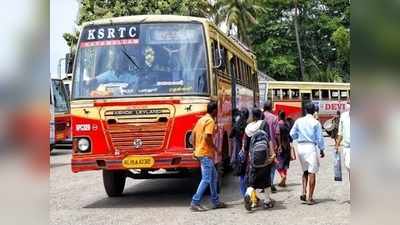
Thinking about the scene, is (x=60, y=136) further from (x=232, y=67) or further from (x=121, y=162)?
(x=121, y=162)

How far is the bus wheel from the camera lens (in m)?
10.3

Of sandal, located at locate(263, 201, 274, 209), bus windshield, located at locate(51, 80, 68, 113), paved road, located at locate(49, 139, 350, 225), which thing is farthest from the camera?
bus windshield, located at locate(51, 80, 68, 113)

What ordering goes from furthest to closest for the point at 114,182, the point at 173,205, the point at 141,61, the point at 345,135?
the point at 114,182 → the point at 173,205 → the point at 141,61 → the point at 345,135

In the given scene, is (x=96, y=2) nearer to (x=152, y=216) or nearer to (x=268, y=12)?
(x=268, y=12)

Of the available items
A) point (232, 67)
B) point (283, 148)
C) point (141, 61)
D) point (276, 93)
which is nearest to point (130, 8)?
point (276, 93)

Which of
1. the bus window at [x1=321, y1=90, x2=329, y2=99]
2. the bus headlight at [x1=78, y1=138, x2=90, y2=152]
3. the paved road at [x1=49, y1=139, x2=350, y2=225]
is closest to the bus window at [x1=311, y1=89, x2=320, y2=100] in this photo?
Answer: the bus window at [x1=321, y1=90, x2=329, y2=99]

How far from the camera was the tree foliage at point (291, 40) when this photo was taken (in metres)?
39.6

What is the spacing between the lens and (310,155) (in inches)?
342

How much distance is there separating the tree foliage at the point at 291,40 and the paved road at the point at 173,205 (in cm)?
2709

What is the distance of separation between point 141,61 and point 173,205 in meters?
A: 2.33

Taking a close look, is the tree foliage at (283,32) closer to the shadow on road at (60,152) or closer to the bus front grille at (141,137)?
the shadow on road at (60,152)

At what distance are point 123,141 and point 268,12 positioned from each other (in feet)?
111

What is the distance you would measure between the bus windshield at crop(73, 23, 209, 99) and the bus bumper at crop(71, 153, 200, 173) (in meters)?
0.94

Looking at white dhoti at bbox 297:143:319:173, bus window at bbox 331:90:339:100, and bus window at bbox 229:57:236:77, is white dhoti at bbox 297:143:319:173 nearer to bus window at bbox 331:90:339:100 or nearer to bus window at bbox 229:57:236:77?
bus window at bbox 229:57:236:77
